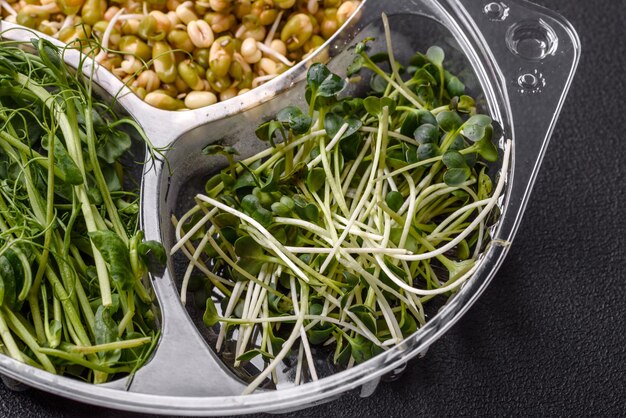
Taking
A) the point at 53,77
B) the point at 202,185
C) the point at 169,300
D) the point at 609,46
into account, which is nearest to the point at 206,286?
the point at 169,300

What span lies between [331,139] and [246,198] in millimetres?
149

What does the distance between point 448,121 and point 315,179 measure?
197 mm

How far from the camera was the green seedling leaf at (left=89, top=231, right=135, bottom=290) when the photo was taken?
→ 89cm

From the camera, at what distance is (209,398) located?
85 centimetres

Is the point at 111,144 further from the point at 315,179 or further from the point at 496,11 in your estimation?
the point at 496,11

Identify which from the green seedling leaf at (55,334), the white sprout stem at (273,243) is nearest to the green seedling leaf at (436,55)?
the white sprout stem at (273,243)

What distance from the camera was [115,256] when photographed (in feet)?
2.93

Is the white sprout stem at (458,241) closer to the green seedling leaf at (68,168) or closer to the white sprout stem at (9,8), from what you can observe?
the green seedling leaf at (68,168)

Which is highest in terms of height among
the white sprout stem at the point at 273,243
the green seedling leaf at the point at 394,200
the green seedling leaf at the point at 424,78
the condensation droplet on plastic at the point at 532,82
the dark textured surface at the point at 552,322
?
the condensation droplet on plastic at the point at 532,82

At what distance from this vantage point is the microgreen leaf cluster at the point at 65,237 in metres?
0.88

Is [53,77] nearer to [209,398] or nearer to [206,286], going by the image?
[206,286]

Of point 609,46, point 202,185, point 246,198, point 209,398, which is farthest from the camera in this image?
point 609,46

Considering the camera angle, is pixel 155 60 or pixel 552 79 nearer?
pixel 552 79

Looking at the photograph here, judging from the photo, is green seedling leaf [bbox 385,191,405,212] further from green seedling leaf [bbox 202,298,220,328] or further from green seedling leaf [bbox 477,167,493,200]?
green seedling leaf [bbox 202,298,220,328]
